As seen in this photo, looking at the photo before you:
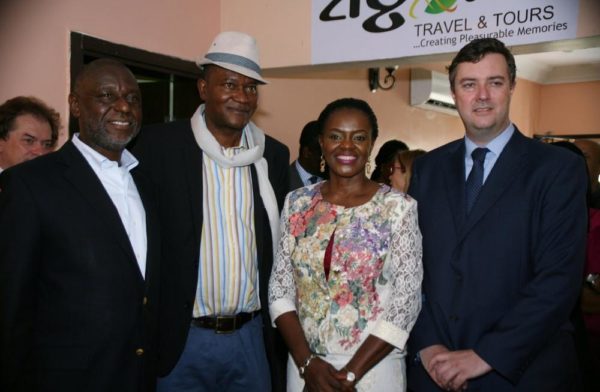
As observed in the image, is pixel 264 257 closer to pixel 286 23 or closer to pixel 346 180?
pixel 346 180

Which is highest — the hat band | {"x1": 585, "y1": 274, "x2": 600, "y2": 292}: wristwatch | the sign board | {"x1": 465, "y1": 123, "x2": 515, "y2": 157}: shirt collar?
the sign board

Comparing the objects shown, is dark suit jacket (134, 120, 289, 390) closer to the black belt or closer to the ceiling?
the black belt

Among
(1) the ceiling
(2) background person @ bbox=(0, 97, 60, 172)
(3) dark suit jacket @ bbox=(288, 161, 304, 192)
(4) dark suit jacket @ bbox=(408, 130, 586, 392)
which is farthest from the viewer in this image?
(1) the ceiling

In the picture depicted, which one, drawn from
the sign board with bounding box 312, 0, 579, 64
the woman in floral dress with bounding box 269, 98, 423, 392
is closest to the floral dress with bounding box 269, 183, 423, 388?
the woman in floral dress with bounding box 269, 98, 423, 392

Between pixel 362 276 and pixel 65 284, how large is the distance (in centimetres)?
99

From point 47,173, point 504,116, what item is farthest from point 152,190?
point 504,116

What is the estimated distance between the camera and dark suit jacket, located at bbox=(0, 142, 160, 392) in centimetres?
174

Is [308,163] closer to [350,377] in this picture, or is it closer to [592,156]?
[592,156]

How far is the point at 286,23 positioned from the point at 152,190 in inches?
111

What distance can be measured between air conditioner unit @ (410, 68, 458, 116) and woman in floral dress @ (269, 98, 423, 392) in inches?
206

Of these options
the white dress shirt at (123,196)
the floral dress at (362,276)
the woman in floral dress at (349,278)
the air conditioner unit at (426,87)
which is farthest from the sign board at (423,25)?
the air conditioner unit at (426,87)

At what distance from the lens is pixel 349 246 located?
207 cm

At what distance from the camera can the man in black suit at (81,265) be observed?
1751 millimetres

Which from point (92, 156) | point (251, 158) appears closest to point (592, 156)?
point (251, 158)
